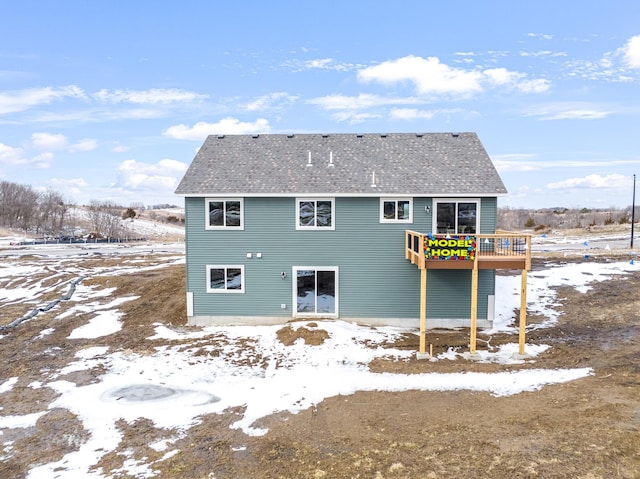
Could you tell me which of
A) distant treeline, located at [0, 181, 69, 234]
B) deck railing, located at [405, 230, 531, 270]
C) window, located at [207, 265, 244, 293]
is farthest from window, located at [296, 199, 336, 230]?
distant treeline, located at [0, 181, 69, 234]

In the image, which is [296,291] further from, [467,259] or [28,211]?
[28,211]

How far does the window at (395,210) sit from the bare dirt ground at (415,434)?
17.8 ft

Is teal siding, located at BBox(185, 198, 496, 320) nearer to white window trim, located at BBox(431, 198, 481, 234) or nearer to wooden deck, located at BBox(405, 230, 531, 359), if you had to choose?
white window trim, located at BBox(431, 198, 481, 234)

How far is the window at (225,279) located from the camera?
16078 millimetres

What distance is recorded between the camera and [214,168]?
16.9 metres

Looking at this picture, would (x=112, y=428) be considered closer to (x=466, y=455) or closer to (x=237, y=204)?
(x=466, y=455)

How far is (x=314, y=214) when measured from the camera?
1589 cm

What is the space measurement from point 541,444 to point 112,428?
8.19 meters

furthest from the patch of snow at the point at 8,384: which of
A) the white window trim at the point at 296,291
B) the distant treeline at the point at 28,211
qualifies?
the distant treeline at the point at 28,211

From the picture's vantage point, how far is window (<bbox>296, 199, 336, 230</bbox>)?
15820mm

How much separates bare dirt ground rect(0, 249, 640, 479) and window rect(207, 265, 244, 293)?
5.33m

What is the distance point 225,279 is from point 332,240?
14.1ft

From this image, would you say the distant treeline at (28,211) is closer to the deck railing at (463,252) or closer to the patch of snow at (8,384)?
the patch of snow at (8,384)

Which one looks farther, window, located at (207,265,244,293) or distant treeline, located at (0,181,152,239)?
distant treeline, located at (0,181,152,239)
